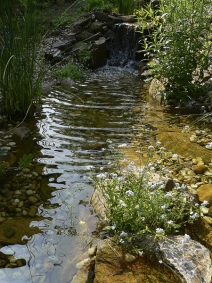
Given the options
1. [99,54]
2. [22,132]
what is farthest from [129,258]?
[99,54]

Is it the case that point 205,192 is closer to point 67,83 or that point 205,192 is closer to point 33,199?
point 33,199

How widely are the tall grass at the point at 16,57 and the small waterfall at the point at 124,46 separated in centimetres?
483

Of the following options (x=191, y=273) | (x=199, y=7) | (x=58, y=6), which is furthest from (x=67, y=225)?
(x=58, y=6)

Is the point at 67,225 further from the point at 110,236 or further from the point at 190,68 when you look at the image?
the point at 190,68

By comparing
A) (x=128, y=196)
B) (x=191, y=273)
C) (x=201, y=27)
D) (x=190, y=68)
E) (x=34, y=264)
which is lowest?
(x=34, y=264)

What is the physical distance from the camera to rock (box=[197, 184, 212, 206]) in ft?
8.24

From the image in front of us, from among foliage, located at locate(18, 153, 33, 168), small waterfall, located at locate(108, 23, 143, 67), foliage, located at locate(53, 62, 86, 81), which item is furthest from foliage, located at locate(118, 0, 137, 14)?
foliage, located at locate(18, 153, 33, 168)

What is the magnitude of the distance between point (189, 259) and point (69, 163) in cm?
154

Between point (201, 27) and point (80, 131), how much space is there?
204 centimetres

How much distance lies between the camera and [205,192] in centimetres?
258

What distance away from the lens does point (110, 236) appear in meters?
2.21

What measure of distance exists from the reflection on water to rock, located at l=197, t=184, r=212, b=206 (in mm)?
837

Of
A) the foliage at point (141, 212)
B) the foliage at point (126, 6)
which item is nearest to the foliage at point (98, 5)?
the foliage at point (126, 6)

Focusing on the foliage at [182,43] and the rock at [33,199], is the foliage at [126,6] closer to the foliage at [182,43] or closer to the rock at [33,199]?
the foliage at [182,43]
